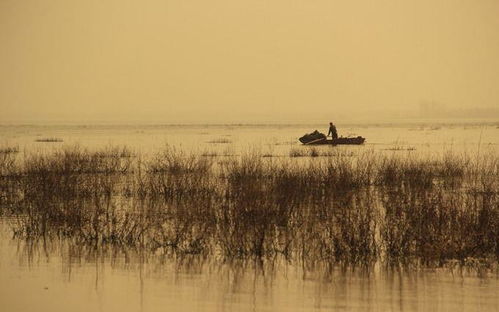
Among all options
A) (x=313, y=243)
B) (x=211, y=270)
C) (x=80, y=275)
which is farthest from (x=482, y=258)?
(x=80, y=275)

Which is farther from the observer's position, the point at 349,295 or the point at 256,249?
the point at 256,249

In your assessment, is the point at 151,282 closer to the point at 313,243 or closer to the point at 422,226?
the point at 313,243

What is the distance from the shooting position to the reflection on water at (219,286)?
1046 centimetres

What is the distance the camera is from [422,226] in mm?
12602

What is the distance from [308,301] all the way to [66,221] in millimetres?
5245

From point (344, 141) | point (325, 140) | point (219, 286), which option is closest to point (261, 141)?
point (325, 140)

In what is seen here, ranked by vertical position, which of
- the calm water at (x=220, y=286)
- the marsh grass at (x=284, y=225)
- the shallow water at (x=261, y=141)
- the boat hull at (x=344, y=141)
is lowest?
the shallow water at (x=261, y=141)

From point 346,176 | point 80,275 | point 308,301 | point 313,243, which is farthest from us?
point 346,176

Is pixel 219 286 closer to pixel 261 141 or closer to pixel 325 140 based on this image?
pixel 325 140

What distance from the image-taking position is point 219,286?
37.2ft

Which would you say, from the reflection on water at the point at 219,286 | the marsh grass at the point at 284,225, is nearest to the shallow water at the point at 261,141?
the marsh grass at the point at 284,225

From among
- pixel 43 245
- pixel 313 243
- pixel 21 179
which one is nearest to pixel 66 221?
pixel 43 245

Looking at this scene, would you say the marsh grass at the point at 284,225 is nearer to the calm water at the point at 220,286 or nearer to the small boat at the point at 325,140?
the calm water at the point at 220,286

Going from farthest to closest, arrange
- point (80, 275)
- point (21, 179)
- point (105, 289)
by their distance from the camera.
Answer: point (21, 179) → point (80, 275) → point (105, 289)
